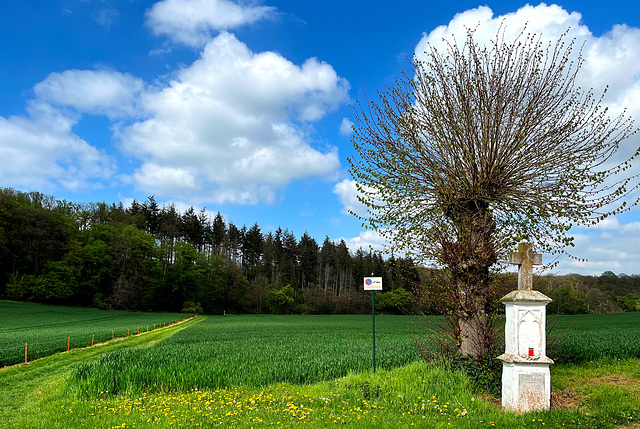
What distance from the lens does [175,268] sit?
72.4 m

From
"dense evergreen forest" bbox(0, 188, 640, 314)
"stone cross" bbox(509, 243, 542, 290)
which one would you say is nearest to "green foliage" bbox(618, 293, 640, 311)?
"dense evergreen forest" bbox(0, 188, 640, 314)

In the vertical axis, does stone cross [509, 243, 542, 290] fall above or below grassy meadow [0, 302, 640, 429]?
above

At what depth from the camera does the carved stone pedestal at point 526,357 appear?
727 centimetres

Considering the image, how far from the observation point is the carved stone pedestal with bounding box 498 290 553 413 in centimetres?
727

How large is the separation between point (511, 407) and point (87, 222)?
9223 cm


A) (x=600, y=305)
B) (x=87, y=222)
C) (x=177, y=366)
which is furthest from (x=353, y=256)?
(x=177, y=366)

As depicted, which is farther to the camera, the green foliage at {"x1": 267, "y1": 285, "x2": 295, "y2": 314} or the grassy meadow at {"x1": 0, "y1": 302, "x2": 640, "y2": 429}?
the green foliage at {"x1": 267, "y1": 285, "x2": 295, "y2": 314}

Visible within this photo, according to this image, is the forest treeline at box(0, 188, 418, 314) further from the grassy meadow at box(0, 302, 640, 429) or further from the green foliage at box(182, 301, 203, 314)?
the grassy meadow at box(0, 302, 640, 429)

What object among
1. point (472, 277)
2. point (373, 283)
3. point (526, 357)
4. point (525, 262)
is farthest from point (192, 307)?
point (526, 357)

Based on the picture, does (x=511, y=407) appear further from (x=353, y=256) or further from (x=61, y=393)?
(x=353, y=256)

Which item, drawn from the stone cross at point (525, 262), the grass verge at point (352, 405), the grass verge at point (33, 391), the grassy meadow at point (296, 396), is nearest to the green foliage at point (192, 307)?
the grass verge at point (33, 391)

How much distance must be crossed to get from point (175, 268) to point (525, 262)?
7139 cm

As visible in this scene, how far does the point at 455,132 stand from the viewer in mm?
9953

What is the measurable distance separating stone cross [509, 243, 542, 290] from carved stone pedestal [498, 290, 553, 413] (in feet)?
0.74
